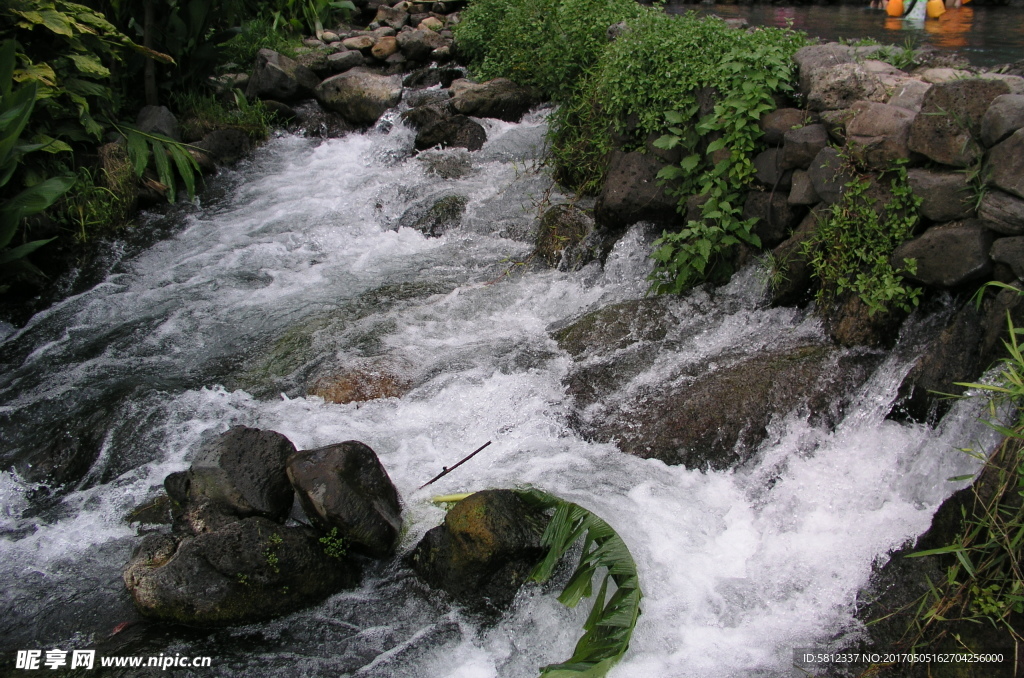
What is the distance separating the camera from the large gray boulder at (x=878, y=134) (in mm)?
4246

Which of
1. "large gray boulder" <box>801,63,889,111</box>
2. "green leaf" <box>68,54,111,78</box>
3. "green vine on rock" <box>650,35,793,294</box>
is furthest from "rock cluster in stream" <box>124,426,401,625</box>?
"green leaf" <box>68,54,111,78</box>

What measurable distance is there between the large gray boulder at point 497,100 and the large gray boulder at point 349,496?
20.5 ft

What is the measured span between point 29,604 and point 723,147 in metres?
4.90

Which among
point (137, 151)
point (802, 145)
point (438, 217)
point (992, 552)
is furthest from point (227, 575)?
point (137, 151)

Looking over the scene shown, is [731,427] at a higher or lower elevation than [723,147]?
lower

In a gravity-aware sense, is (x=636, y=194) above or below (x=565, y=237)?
above

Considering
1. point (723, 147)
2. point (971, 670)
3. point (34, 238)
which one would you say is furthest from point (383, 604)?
point (34, 238)

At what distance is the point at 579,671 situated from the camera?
305cm

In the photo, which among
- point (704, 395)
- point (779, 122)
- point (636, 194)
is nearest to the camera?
point (704, 395)

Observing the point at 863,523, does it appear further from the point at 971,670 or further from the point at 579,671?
the point at 579,671

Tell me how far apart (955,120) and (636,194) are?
2.44 meters

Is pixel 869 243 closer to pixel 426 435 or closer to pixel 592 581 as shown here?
pixel 592 581

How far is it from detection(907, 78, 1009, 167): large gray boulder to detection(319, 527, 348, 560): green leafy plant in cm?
377

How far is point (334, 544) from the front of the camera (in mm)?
3773
